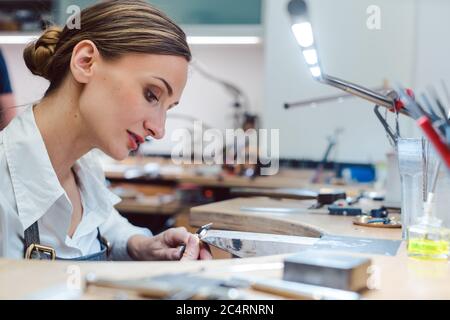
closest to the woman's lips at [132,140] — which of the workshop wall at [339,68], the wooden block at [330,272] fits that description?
the wooden block at [330,272]

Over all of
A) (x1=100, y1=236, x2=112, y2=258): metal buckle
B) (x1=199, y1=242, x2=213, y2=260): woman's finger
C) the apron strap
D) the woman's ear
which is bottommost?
(x1=100, y1=236, x2=112, y2=258): metal buckle

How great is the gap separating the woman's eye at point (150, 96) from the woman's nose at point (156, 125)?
3 centimetres

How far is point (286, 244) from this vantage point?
112cm

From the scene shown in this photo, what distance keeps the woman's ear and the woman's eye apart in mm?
134

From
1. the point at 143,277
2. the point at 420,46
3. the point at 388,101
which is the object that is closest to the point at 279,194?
the point at 388,101

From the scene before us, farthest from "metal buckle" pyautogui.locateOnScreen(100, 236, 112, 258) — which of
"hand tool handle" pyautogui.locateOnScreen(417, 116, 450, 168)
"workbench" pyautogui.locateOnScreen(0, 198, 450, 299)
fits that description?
"hand tool handle" pyautogui.locateOnScreen(417, 116, 450, 168)

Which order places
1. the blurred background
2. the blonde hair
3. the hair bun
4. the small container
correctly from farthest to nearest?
the blurred background < the hair bun < the blonde hair < the small container

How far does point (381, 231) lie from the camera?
51.0 inches

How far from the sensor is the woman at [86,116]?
45.5 inches

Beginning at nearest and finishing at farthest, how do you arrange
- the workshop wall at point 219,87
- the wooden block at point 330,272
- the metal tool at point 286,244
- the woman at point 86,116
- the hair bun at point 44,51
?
the wooden block at point 330,272 < the metal tool at point 286,244 < the woman at point 86,116 < the hair bun at point 44,51 < the workshop wall at point 219,87

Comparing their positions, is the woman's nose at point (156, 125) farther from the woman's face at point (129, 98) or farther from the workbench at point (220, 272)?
the workbench at point (220, 272)

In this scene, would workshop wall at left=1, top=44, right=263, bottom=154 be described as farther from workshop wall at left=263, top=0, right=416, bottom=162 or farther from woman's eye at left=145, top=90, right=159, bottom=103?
woman's eye at left=145, top=90, right=159, bottom=103

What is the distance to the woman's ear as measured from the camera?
1249mm
